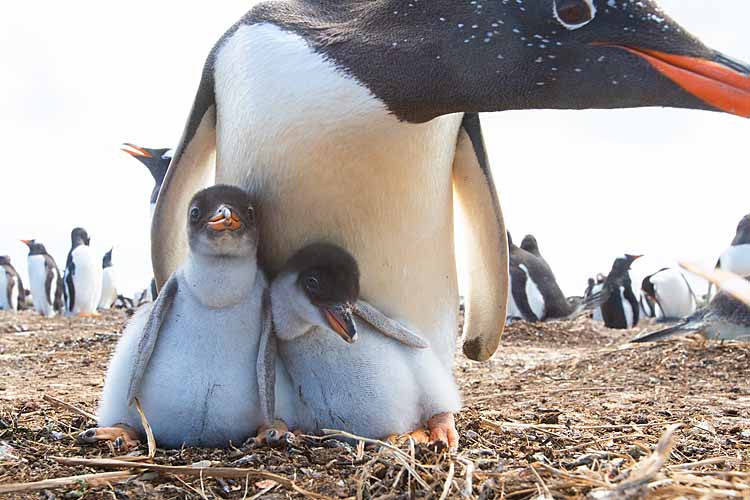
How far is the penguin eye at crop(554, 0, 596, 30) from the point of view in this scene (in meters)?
1.96

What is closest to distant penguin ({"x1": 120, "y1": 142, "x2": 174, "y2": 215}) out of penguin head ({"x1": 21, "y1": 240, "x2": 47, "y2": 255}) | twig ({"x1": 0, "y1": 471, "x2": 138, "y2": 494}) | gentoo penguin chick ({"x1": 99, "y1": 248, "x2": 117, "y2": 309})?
twig ({"x1": 0, "y1": 471, "x2": 138, "y2": 494})

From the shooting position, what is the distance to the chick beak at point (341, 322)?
2.33 meters

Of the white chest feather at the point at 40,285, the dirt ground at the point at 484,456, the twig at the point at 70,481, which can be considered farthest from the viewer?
the white chest feather at the point at 40,285

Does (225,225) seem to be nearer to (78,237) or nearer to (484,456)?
(484,456)

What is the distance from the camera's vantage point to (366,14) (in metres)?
2.35

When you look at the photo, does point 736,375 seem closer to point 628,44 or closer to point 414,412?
point 414,412

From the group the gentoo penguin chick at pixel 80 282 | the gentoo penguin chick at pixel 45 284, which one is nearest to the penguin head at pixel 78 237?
the gentoo penguin chick at pixel 80 282

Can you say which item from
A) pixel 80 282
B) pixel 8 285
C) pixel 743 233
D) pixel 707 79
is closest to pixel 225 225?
pixel 707 79

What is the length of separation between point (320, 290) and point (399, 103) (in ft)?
1.93

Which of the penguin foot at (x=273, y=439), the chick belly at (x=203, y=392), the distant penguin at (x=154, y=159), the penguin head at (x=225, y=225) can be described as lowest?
the penguin foot at (x=273, y=439)

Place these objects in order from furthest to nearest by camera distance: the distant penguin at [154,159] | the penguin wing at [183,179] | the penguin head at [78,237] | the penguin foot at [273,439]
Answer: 1. the penguin head at [78,237]
2. the distant penguin at [154,159]
3. the penguin wing at [183,179]
4. the penguin foot at [273,439]

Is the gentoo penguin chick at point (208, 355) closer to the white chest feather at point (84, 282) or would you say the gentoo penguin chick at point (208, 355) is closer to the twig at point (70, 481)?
the twig at point (70, 481)

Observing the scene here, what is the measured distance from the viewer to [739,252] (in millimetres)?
11453

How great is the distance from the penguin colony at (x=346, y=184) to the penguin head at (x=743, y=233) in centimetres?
1001
